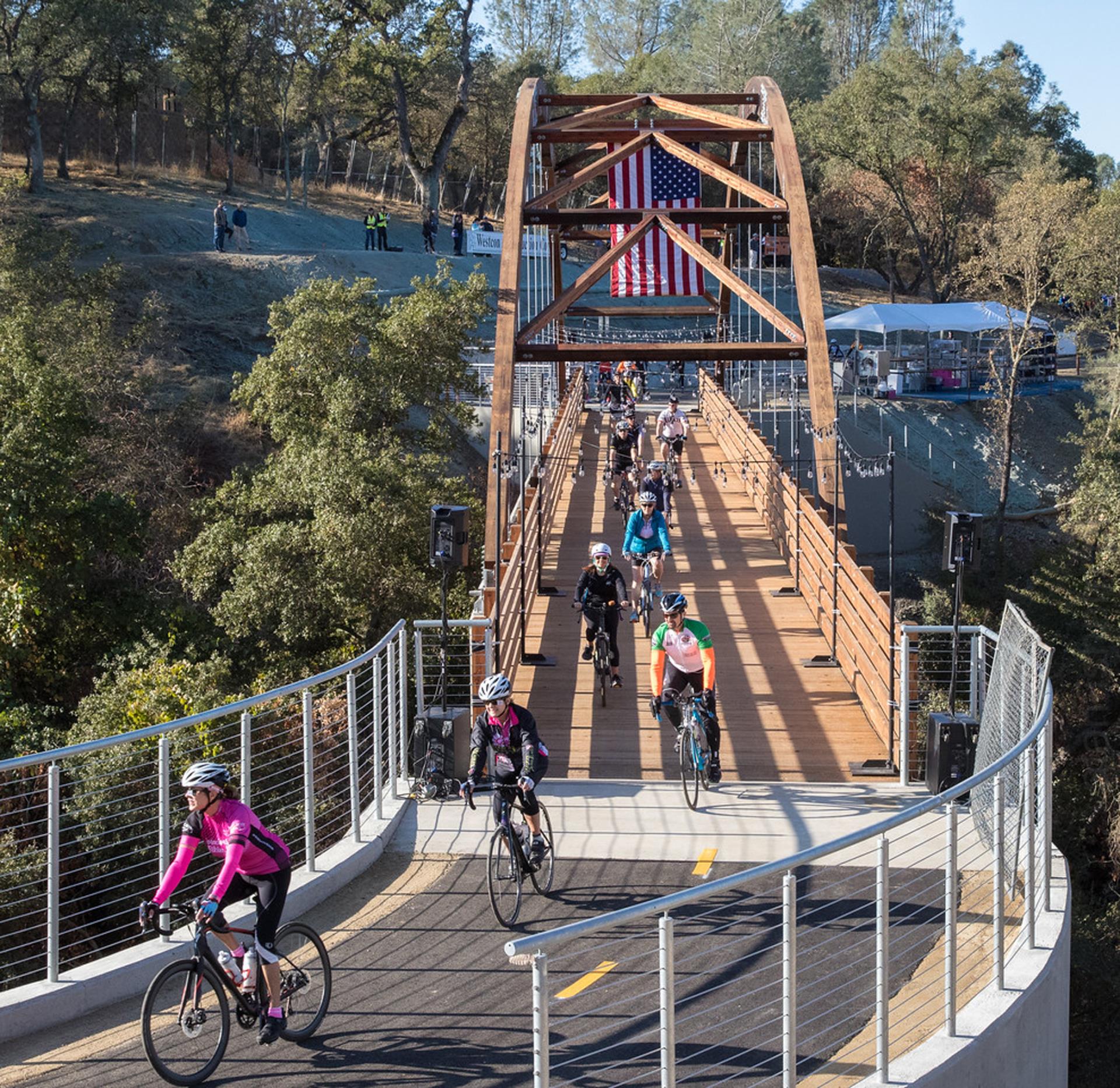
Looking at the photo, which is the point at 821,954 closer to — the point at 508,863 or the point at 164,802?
the point at 508,863

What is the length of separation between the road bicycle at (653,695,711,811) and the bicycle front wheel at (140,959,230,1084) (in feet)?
14.4

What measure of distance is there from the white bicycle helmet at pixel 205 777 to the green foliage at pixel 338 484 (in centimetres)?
1611

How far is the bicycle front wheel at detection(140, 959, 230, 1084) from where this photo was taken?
6.31 metres

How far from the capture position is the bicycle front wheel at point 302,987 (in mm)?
6867

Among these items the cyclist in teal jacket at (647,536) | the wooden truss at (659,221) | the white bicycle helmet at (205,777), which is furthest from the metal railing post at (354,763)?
the cyclist in teal jacket at (647,536)

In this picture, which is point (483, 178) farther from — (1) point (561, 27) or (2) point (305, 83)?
(1) point (561, 27)

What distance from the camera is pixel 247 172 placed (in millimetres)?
63656

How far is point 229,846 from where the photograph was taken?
6.46 metres

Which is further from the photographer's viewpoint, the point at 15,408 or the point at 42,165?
the point at 42,165

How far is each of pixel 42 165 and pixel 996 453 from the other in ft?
118

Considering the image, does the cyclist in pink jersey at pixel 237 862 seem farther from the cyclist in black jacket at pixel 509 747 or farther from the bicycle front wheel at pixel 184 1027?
the cyclist in black jacket at pixel 509 747

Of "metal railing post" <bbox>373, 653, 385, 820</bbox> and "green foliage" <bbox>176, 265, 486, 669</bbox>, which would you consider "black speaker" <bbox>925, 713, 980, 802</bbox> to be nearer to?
"metal railing post" <bbox>373, 653, 385, 820</bbox>

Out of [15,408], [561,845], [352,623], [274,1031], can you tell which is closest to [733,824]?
[561,845]

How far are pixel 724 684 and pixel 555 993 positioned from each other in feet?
22.8
